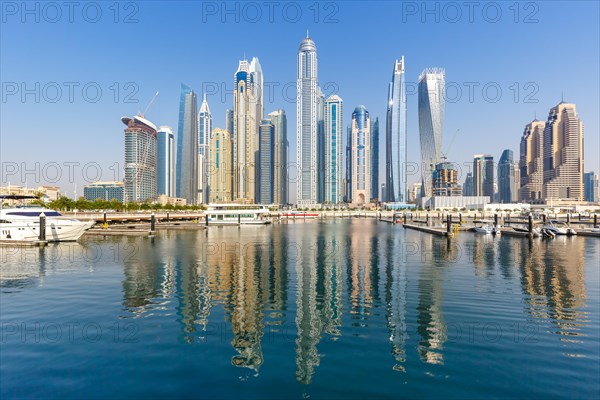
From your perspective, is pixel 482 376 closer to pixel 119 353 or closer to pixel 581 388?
pixel 581 388

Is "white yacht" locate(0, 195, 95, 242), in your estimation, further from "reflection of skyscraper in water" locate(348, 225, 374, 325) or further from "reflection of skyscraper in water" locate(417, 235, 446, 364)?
"reflection of skyscraper in water" locate(417, 235, 446, 364)

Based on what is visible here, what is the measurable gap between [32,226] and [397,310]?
59773mm

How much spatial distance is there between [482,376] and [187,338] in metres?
12.9

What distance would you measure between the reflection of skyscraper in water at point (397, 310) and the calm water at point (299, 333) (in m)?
0.10

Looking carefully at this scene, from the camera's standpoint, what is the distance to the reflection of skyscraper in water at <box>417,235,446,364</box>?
1527cm

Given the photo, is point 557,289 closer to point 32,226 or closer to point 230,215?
point 32,226

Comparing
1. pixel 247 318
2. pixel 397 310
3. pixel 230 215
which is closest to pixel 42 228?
pixel 247 318

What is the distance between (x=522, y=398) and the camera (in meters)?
11.6

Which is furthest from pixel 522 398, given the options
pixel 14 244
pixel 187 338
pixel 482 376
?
pixel 14 244

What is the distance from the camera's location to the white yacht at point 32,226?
2183 inches

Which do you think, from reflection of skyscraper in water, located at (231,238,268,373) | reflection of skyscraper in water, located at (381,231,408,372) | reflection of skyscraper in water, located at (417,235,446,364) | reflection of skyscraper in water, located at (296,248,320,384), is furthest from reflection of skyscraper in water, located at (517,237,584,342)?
reflection of skyscraper in water, located at (231,238,268,373)

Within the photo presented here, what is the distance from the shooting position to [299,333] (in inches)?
705

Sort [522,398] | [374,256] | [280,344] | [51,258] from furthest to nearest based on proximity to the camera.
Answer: [374,256], [51,258], [280,344], [522,398]

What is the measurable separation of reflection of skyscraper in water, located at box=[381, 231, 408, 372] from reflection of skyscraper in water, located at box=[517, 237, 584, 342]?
24.3 feet
